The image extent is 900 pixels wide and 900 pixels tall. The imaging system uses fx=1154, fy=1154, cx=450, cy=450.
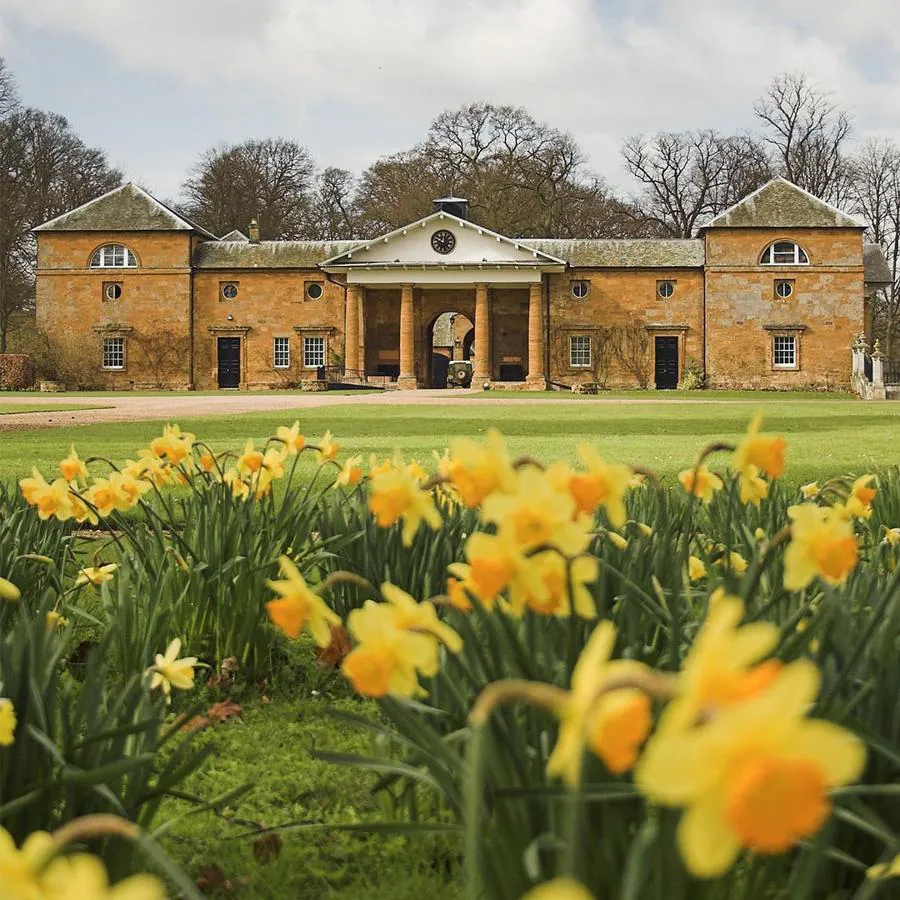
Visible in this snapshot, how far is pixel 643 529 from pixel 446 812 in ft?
4.53

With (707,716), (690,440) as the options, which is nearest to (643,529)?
(707,716)

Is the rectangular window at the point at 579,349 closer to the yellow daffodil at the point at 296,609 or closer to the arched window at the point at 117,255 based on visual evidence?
the arched window at the point at 117,255

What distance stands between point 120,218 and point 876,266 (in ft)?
111

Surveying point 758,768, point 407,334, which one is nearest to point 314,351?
point 407,334

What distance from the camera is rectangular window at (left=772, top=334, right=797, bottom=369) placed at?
1885 inches

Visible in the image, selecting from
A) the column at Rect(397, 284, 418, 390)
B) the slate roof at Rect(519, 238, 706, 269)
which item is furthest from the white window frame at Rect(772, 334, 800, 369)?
the column at Rect(397, 284, 418, 390)

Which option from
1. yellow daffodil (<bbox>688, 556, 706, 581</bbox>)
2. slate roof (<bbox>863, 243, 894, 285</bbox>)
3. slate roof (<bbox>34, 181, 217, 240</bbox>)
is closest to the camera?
yellow daffodil (<bbox>688, 556, 706, 581</bbox>)

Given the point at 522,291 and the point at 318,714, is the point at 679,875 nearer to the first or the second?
the point at 318,714

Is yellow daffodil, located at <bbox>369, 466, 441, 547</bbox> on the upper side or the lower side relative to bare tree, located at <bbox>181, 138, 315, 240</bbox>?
lower

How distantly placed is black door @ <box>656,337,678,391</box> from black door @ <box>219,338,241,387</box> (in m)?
17.8

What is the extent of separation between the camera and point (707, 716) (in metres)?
0.79

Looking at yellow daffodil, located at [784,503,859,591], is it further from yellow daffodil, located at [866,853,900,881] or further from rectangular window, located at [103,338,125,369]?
rectangular window, located at [103,338,125,369]

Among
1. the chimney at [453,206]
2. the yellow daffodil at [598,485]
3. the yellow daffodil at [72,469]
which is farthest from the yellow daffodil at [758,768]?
the chimney at [453,206]

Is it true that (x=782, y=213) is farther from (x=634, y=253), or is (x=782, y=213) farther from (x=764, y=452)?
(x=764, y=452)
